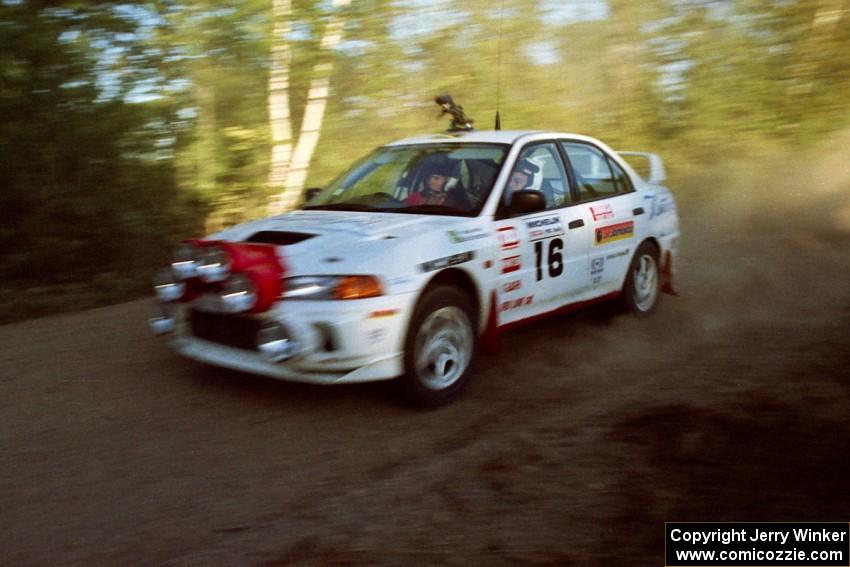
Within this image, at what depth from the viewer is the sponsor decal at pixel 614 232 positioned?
6564 millimetres

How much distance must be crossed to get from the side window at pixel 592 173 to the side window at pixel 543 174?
18 centimetres

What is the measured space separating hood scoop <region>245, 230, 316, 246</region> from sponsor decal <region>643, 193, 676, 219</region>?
138 inches

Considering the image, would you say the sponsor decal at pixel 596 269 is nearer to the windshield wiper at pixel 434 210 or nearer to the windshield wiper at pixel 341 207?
the windshield wiper at pixel 434 210

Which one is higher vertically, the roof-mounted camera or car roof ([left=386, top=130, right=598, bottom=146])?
the roof-mounted camera

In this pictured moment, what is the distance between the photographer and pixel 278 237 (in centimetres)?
518

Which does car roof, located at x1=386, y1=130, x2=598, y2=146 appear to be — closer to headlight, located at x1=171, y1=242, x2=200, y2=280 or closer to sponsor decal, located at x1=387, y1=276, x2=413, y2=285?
sponsor decal, located at x1=387, y1=276, x2=413, y2=285

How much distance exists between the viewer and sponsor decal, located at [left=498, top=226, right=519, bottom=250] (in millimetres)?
5559

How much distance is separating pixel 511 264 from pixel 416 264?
3.16 ft

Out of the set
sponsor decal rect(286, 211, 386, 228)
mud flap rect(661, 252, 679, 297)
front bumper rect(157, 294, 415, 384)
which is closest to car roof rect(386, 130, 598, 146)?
sponsor decal rect(286, 211, 386, 228)

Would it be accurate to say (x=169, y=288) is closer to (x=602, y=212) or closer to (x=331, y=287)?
(x=331, y=287)

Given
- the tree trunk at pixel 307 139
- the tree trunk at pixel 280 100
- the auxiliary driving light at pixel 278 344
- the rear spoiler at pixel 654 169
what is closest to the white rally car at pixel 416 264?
the auxiliary driving light at pixel 278 344

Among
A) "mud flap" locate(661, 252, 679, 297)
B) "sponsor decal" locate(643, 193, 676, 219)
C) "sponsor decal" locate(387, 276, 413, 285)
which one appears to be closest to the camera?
"sponsor decal" locate(387, 276, 413, 285)

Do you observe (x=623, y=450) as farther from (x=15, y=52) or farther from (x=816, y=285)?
(x=15, y=52)

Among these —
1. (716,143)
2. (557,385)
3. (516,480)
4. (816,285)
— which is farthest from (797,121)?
(516,480)
